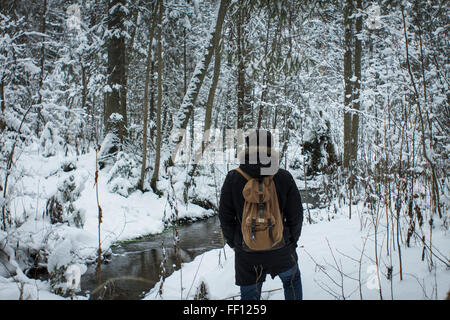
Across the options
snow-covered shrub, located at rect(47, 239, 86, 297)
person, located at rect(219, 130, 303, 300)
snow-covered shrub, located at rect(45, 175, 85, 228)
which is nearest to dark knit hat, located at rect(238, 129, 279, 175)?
person, located at rect(219, 130, 303, 300)

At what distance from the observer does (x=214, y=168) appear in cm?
641

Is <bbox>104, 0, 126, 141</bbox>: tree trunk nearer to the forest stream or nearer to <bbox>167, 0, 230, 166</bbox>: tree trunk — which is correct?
<bbox>167, 0, 230, 166</bbox>: tree trunk

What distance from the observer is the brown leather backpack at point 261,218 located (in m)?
2.07

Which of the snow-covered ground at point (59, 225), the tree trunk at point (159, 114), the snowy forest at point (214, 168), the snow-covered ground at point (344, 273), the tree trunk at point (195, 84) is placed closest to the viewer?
the snow-covered ground at point (344, 273)

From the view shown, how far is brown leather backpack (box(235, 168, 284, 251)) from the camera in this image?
2074 mm

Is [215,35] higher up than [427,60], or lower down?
higher up

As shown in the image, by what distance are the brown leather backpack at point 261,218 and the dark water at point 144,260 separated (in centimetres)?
163

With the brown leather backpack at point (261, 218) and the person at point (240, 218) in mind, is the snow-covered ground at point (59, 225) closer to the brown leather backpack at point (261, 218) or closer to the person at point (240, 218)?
the person at point (240, 218)

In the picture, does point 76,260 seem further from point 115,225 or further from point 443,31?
point 443,31

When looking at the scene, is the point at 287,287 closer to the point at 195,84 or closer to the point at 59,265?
the point at 59,265

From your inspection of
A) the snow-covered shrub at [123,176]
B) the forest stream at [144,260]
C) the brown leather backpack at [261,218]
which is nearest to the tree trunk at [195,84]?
the snow-covered shrub at [123,176]
